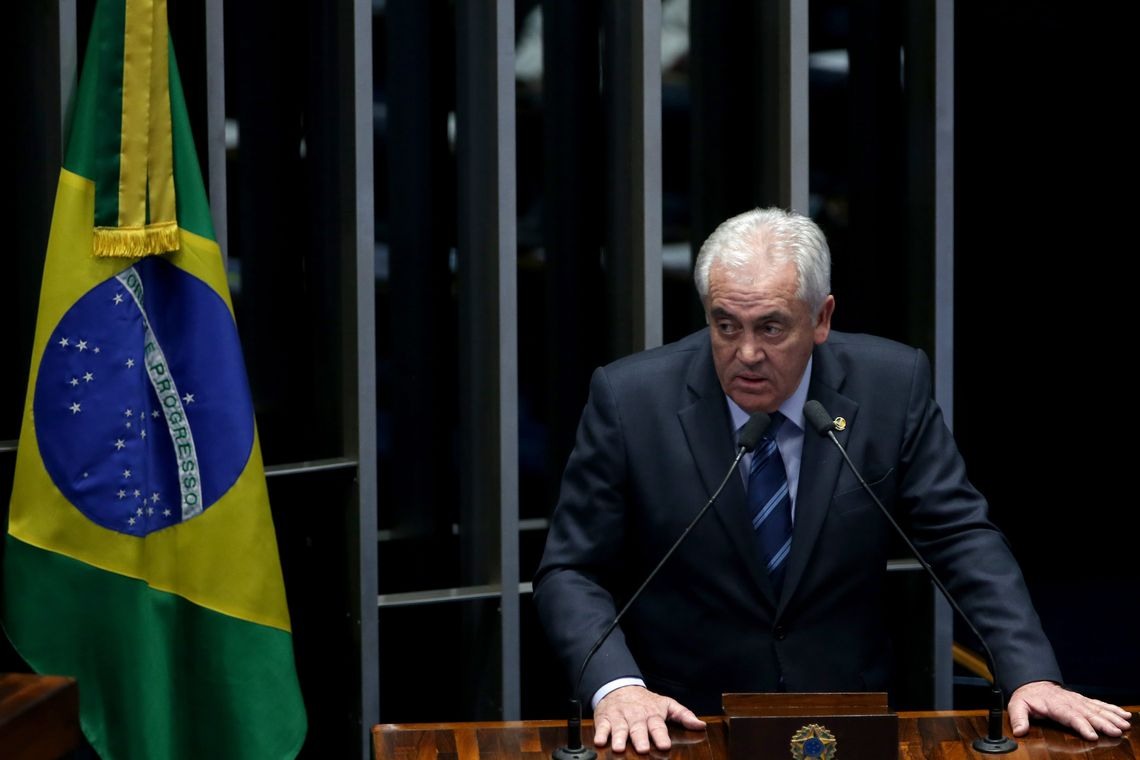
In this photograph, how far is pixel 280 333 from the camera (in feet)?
12.4

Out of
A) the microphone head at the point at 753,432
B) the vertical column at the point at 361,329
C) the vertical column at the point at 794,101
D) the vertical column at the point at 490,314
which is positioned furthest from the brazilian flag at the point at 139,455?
the vertical column at the point at 794,101

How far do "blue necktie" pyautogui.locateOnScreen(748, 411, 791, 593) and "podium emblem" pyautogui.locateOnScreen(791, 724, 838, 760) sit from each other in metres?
0.67

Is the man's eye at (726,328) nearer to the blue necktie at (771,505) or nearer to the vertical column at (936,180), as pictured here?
the blue necktie at (771,505)

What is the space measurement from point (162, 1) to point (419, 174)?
827 millimetres

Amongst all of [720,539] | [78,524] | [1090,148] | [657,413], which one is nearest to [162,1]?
[78,524]

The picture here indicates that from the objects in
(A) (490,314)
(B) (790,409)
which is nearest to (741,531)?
(B) (790,409)

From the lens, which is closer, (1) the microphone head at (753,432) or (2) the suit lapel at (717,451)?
(1) the microphone head at (753,432)

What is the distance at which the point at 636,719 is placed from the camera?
7.86ft

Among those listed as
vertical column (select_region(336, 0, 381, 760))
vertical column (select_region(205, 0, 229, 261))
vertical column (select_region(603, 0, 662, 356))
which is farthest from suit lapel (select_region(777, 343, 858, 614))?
vertical column (select_region(205, 0, 229, 261))

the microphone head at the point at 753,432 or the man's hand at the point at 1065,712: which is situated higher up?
the microphone head at the point at 753,432

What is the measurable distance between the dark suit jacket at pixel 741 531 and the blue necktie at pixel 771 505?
3cm

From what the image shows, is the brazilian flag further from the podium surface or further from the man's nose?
the man's nose

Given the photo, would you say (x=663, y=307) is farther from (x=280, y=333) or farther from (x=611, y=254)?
(x=280, y=333)

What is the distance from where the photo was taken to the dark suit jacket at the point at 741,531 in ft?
9.34
